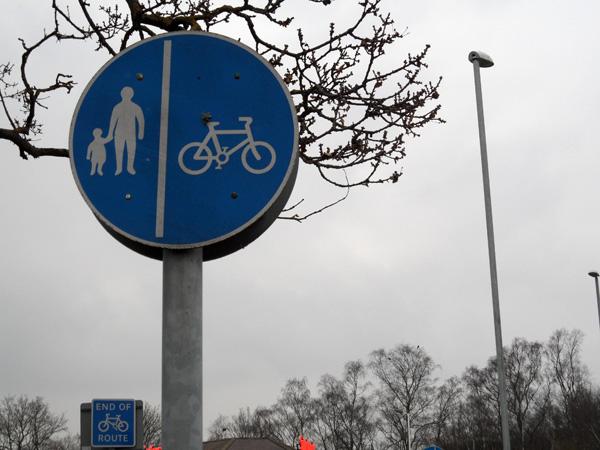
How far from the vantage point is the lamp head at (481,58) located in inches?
647

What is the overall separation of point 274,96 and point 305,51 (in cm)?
366

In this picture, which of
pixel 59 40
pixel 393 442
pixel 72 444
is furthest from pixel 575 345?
pixel 59 40

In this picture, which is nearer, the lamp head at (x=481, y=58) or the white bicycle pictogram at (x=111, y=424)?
the white bicycle pictogram at (x=111, y=424)

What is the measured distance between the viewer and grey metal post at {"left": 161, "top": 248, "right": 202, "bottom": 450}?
2521 millimetres

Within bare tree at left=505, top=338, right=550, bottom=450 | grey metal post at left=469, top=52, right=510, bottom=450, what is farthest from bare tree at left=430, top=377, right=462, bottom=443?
grey metal post at left=469, top=52, right=510, bottom=450

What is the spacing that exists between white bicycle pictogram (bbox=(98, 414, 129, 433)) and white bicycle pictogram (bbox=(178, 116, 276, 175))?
300cm

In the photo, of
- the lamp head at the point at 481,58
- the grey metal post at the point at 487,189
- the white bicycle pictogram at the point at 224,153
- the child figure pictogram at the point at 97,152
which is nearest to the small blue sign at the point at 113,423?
the child figure pictogram at the point at 97,152

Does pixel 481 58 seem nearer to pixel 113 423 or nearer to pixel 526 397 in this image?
pixel 113 423

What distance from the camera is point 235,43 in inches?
118

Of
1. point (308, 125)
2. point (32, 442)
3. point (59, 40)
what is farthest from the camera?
point (32, 442)

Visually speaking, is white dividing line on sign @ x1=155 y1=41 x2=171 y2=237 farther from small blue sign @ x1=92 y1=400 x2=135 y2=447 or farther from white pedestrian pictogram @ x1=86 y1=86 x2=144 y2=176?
small blue sign @ x1=92 y1=400 x2=135 y2=447

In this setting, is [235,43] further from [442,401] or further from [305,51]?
[442,401]

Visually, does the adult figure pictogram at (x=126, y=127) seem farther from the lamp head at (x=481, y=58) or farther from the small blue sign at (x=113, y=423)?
the lamp head at (x=481, y=58)

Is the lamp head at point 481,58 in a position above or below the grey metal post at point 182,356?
above
